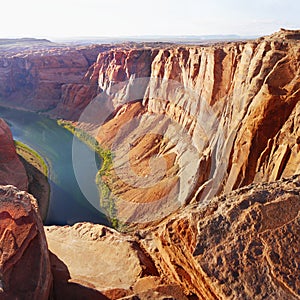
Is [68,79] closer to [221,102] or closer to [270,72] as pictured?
[221,102]

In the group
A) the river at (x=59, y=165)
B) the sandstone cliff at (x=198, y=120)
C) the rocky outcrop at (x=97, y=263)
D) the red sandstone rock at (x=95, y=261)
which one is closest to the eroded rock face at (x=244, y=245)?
the rocky outcrop at (x=97, y=263)

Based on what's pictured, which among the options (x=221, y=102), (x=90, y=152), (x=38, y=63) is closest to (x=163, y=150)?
(x=221, y=102)

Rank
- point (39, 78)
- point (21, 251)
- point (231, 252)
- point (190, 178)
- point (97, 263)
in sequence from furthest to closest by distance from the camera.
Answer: point (39, 78)
point (190, 178)
point (97, 263)
point (21, 251)
point (231, 252)

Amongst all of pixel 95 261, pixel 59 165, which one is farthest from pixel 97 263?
pixel 59 165

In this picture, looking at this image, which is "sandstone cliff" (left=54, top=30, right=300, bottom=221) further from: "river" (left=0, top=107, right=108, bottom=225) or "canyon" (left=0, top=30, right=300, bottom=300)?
"river" (left=0, top=107, right=108, bottom=225)

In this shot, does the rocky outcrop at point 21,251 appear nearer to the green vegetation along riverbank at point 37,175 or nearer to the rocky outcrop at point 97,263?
the rocky outcrop at point 97,263

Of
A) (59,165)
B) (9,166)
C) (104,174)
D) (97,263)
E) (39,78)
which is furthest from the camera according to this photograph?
(39,78)

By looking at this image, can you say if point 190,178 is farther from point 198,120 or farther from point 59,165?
point 59,165

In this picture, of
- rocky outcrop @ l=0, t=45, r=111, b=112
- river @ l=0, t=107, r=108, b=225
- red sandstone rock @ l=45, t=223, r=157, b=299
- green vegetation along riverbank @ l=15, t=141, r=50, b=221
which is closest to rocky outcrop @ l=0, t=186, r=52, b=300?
red sandstone rock @ l=45, t=223, r=157, b=299
